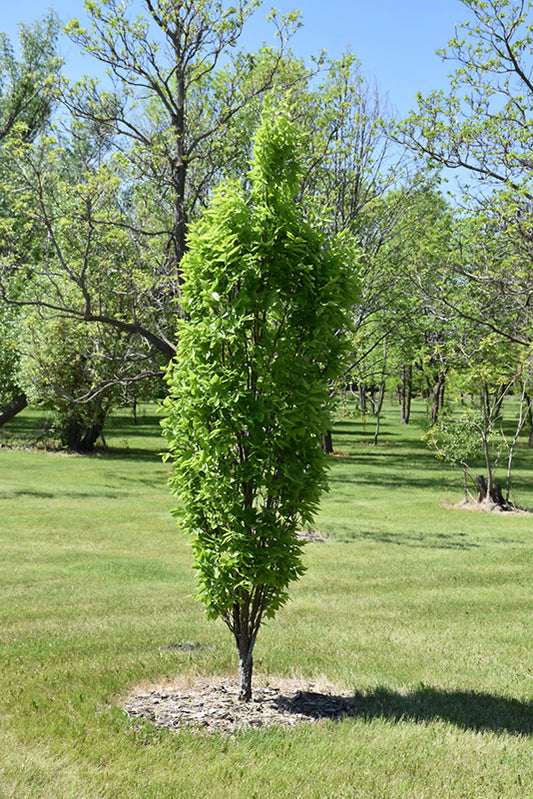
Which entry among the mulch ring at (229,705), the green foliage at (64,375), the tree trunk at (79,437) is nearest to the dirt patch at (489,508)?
the green foliage at (64,375)

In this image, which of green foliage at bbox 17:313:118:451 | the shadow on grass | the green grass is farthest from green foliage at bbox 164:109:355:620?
green foliage at bbox 17:313:118:451

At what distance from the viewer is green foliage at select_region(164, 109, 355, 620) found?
16.2 feet

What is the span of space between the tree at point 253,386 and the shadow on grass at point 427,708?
53cm

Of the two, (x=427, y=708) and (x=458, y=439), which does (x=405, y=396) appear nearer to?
(x=458, y=439)

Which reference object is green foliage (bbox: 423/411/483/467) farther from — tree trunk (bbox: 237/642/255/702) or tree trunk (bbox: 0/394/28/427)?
tree trunk (bbox: 0/394/28/427)

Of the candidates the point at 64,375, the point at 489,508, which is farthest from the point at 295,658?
the point at 64,375

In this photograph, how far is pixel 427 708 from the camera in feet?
17.1

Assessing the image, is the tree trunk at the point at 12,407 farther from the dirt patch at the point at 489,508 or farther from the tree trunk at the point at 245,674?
the tree trunk at the point at 245,674

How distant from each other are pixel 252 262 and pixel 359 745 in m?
3.16

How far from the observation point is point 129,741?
4465 millimetres

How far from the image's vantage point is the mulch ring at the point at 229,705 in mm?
4863

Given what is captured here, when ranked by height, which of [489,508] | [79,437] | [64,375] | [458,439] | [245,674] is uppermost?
[64,375]

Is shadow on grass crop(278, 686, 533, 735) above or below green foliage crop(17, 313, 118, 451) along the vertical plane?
below

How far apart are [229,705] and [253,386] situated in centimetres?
227
